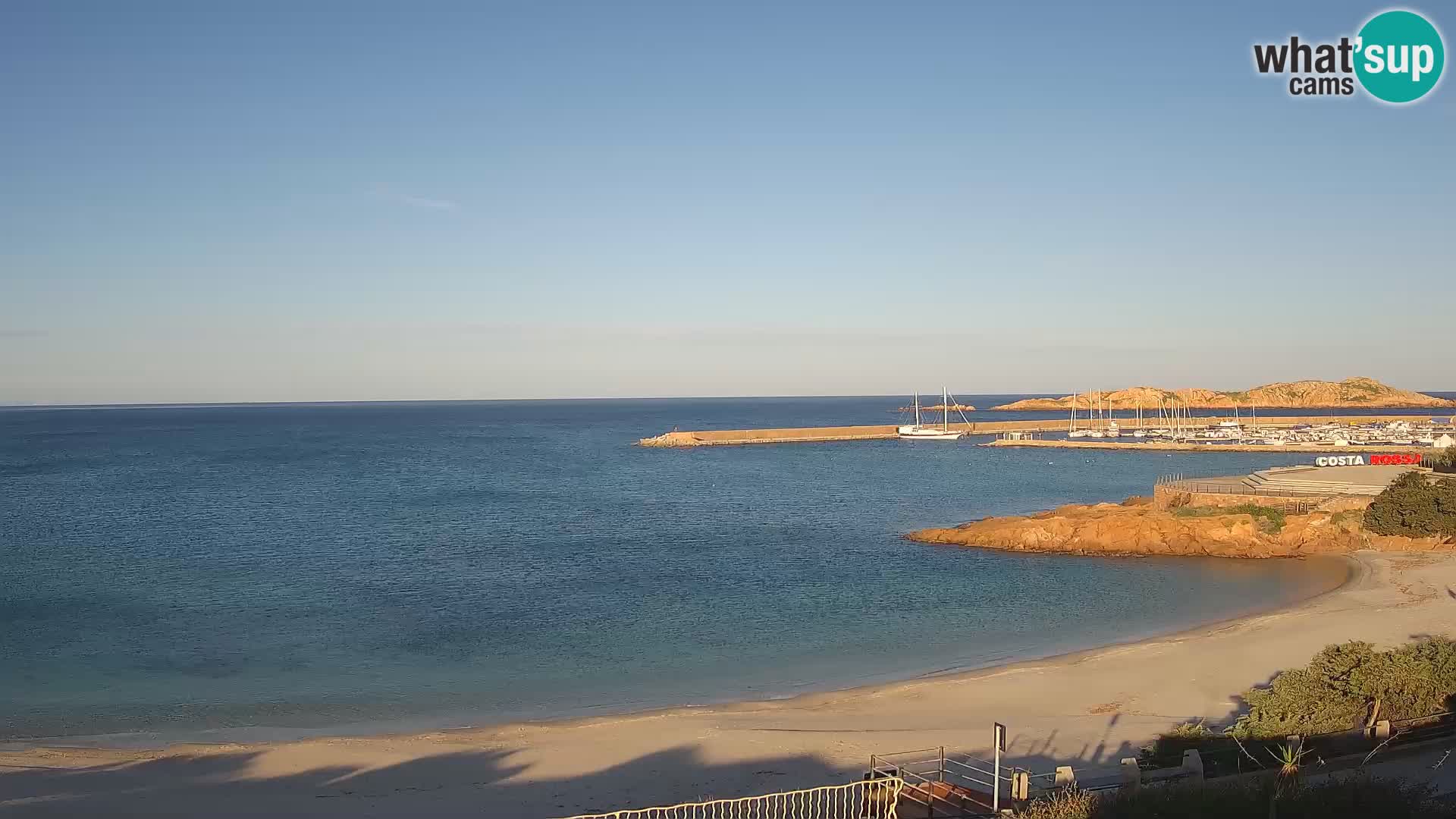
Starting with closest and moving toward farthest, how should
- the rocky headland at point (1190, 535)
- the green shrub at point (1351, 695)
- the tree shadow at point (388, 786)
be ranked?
the green shrub at point (1351, 695)
the tree shadow at point (388, 786)
the rocky headland at point (1190, 535)

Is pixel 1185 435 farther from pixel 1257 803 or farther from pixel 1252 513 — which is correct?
pixel 1257 803

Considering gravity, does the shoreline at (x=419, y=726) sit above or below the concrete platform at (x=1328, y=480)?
below

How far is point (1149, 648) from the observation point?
1035 inches

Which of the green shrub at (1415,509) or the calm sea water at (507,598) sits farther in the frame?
the green shrub at (1415,509)

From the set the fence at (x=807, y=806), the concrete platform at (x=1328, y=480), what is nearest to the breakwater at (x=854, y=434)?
the concrete platform at (x=1328, y=480)

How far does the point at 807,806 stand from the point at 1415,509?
121 feet

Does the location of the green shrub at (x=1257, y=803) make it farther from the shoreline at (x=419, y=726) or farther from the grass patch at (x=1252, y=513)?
the grass patch at (x=1252, y=513)

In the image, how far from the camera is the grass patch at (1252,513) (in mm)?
42062

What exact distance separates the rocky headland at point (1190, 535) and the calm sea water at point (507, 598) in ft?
6.63

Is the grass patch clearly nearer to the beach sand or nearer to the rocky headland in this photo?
the rocky headland

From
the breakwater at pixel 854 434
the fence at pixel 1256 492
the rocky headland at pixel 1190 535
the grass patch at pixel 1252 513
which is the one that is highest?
the breakwater at pixel 854 434

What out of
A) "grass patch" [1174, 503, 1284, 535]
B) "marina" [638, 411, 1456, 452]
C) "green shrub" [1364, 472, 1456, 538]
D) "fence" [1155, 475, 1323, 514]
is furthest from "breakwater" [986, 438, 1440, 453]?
"grass patch" [1174, 503, 1284, 535]

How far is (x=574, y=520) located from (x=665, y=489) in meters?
18.0

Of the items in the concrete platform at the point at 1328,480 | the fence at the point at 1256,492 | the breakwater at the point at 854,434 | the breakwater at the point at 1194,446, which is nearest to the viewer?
the fence at the point at 1256,492
